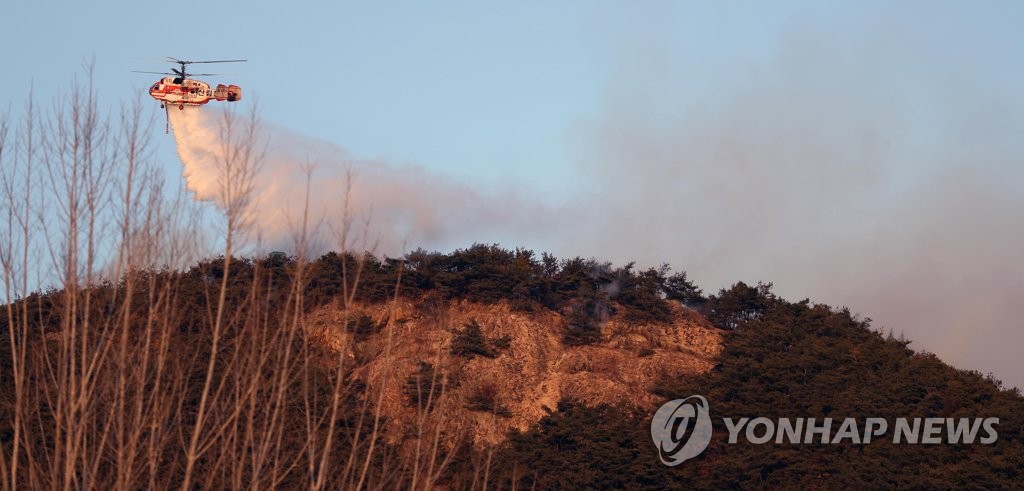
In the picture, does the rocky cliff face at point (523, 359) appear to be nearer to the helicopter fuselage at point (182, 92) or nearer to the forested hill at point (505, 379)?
the forested hill at point (505, 379)

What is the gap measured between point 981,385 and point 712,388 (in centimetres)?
852

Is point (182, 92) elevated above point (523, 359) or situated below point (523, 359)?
above

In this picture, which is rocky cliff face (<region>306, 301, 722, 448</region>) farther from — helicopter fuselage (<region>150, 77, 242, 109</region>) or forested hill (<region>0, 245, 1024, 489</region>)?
helicopter fuselage (<region>150, 77, 242, 109</region>)

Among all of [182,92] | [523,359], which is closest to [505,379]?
[523,359]

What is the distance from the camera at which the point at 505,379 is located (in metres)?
46.7

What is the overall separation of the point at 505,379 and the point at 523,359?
77.6 inches

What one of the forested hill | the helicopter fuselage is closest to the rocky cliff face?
the forested hill

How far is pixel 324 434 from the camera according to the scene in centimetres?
3148

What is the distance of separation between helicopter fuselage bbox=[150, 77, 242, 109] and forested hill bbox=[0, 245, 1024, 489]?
7.06m

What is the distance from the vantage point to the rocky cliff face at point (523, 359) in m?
43.1

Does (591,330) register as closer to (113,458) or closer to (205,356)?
(205,356)

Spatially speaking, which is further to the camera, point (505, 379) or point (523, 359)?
point (523, 359)

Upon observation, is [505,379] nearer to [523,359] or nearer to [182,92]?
[523,359]

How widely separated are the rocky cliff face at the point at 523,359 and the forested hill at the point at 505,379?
4.3 inches
